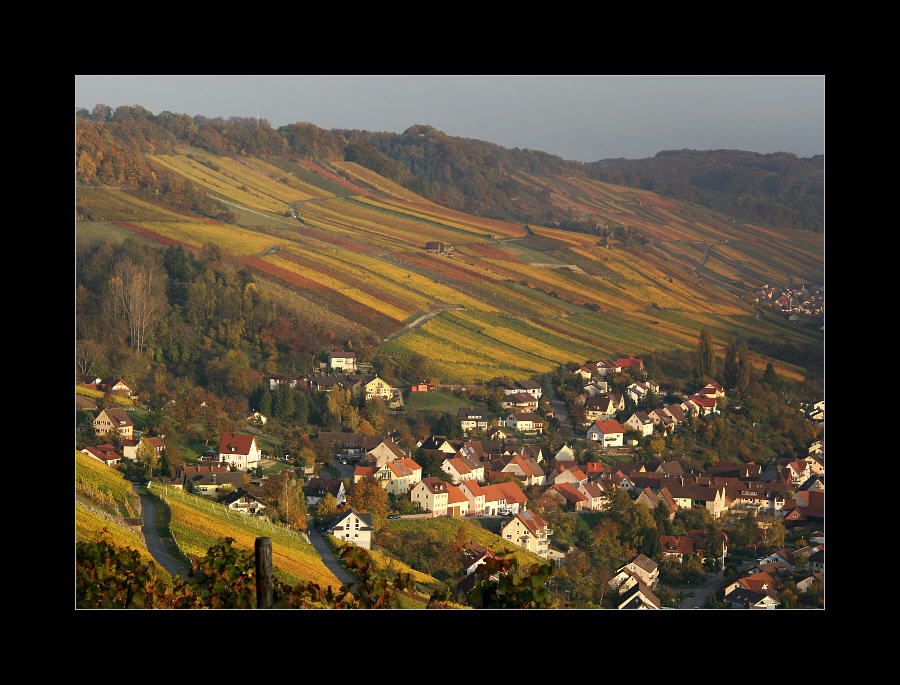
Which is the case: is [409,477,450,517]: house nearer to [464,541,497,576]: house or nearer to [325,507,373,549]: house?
[464,541,497,576]: house

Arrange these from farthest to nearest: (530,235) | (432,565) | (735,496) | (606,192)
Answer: (606,192)
(530,235)
(735,496)
(432,565)

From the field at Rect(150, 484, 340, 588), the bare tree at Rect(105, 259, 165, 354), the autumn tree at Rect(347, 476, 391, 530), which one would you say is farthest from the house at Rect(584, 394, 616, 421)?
the bare tree at Rect(105, 259, 165, 354)

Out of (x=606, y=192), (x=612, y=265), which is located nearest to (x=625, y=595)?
(x=612, y=265)

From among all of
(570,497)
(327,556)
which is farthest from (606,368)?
(327,556)

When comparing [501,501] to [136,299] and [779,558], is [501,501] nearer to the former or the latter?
[779,558]

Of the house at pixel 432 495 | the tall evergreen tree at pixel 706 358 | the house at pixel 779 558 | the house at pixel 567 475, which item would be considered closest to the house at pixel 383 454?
the house at pixel 432 495
